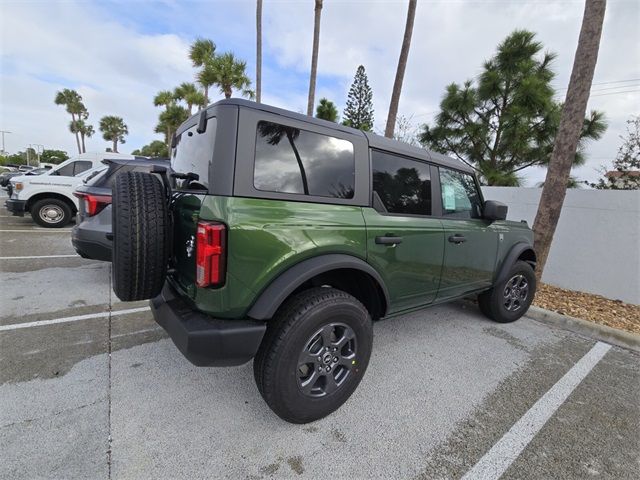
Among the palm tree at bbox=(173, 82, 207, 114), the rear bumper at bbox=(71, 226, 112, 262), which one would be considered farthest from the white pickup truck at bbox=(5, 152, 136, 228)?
the palm tree at bbox=(173, 82, 207, 114)

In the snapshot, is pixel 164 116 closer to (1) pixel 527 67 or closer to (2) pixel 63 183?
(2) pixel 63 183

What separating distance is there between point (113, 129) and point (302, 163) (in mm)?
67342

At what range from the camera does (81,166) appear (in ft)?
28.8

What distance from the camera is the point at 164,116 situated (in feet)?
95.9

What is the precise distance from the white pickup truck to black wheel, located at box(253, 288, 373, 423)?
7378mm

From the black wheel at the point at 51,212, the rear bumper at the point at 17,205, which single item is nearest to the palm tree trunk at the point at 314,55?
the black wheel at the point at 51,212

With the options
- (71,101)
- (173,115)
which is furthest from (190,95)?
(71,101)

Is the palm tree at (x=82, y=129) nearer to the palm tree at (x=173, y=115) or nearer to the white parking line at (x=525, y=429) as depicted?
the palm tree at (x=173, y=115)

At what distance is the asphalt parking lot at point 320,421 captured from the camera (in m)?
1.77

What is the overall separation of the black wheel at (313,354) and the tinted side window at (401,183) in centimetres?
91

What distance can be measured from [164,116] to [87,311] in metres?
30.8

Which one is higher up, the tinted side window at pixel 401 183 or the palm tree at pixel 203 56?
the palm tree at pixel 203 56

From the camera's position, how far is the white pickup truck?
7.54 metres

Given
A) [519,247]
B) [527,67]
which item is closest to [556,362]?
[519,247]
